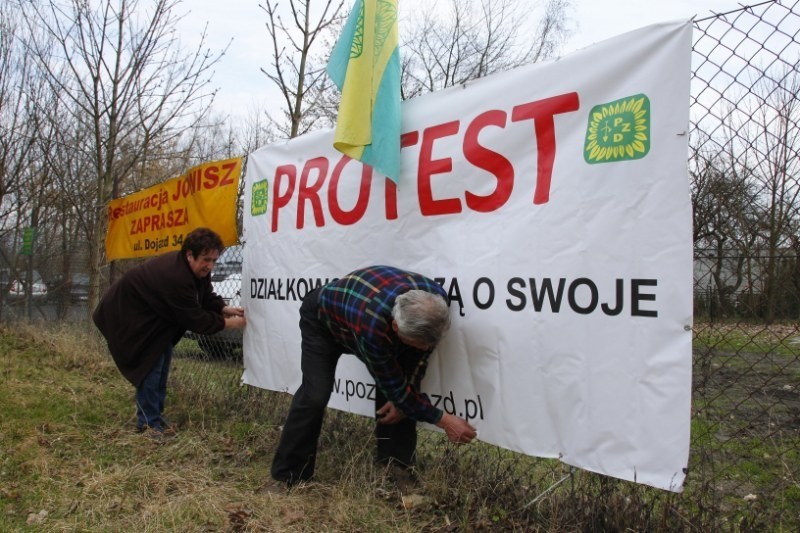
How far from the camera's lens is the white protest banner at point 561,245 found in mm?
2217

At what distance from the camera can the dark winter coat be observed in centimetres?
414

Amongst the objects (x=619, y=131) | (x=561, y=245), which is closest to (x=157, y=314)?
(x=561, y=245)

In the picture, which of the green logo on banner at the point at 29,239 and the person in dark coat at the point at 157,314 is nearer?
the person in dark coat at the point at 157,314

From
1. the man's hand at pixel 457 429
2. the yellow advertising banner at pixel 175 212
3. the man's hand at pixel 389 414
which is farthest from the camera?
the yellow advertising banner at pixel 175 212

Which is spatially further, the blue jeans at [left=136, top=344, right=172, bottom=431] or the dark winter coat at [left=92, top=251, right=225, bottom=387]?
the blue jeans at [left=136, top=344, right=172, bottom=431]

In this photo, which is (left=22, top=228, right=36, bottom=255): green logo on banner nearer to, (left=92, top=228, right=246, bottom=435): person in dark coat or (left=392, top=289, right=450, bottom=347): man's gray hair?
(left=92, top=228, right=246, bottom=435): person in dark coat

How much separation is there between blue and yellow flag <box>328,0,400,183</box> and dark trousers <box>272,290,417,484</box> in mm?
819

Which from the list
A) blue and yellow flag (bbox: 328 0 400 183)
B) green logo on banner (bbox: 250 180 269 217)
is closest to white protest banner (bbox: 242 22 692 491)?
blue and yellow flag (bbox: 328 0 400 183)

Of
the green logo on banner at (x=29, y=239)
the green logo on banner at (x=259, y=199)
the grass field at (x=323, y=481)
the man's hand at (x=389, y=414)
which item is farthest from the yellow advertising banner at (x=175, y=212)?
the green logo on banner at (x=29, y=239)

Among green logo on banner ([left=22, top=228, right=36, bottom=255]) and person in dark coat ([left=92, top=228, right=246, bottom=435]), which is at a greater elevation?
green logo on banner ([left=22, top=228, right=36, bottom=255])

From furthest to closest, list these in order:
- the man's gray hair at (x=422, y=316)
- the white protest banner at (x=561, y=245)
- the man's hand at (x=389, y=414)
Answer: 1. the man's hand at (x=389, y=414)
2. the man's gray hair at (x=422, y=316)
3. the white protest banner at (x=561, y=245)

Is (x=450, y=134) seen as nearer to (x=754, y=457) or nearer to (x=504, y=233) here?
(x=504, y=233)

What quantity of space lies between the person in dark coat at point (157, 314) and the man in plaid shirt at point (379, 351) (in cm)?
112

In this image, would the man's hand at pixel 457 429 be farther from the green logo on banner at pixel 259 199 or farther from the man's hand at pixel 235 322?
the green logo on banner at pixel 259 199
